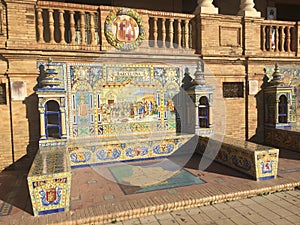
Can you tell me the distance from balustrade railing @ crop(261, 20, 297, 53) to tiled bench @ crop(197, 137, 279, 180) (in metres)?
5.25

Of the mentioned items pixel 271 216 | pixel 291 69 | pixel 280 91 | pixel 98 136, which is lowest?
pixel 271 216

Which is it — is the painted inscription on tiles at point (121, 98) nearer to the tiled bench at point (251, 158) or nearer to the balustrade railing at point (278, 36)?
the tiled bench at point (251, 158)

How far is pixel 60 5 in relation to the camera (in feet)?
25.2

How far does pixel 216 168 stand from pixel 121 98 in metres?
3.87

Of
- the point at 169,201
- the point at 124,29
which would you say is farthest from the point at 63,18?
the point at 169,201

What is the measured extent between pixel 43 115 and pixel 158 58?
426 cm

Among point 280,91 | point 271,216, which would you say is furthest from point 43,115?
point 280,91

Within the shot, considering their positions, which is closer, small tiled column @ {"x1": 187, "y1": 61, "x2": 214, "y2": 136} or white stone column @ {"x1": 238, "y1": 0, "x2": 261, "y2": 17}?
small tiled column @ {"x1": 187, "y1": 61, "x2": 214, "y2": 136}

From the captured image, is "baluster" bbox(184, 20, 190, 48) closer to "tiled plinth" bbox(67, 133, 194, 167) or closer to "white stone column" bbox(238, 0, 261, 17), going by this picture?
"white stone column" bbox(238, 0, 261, 17)

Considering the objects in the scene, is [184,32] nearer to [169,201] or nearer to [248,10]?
[248,10]

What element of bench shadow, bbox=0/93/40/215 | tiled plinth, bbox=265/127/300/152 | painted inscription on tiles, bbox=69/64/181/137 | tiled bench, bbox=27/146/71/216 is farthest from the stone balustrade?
tiled bench, bbox=27/146/71/216

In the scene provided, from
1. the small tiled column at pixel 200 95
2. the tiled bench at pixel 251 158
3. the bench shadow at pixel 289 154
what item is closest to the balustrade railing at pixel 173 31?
the small tiled column at pixel 200 95

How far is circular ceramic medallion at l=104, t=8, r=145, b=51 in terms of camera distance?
820 centimetres

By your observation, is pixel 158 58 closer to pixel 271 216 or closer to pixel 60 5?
pixel 60 5
